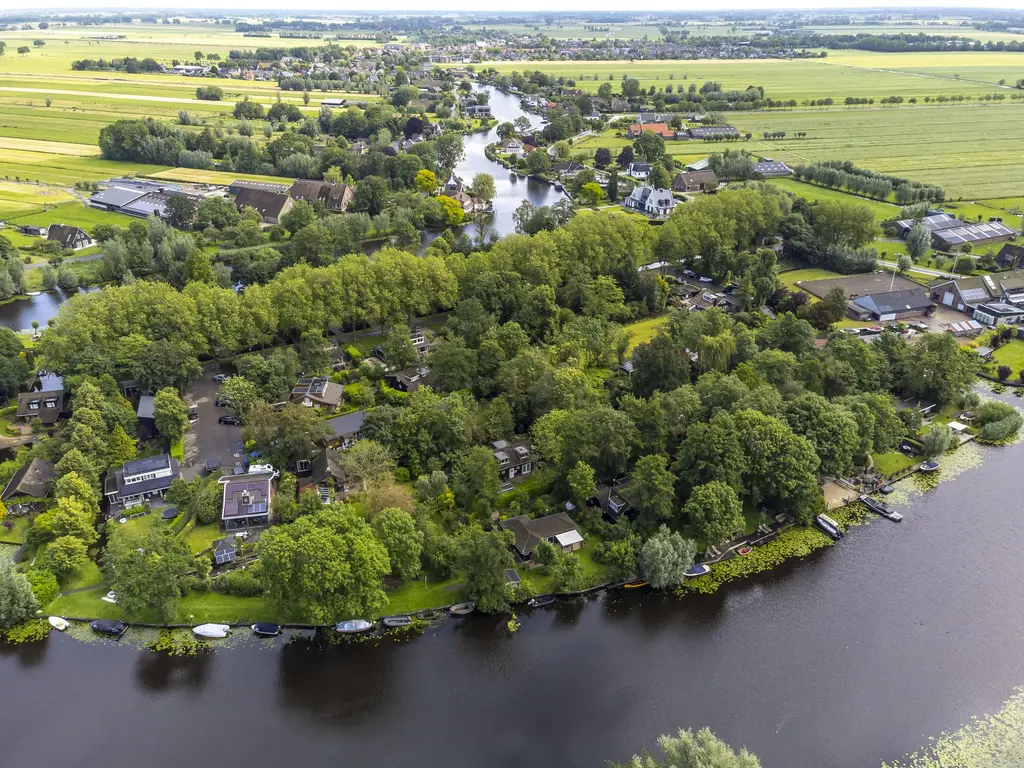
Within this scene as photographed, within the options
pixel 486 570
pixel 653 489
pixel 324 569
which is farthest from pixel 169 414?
pixel 653 489

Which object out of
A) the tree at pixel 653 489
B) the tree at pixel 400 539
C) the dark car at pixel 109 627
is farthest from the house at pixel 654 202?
the dark car at pixel 109 627

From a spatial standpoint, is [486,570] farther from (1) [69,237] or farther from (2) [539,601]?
(1) [69,237]

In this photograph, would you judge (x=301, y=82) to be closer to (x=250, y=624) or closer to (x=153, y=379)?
(x=153, y=379)

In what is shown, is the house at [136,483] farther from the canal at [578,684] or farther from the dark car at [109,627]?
the canal at [578,684]

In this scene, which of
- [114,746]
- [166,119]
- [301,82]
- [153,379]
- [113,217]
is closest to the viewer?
[114,746]

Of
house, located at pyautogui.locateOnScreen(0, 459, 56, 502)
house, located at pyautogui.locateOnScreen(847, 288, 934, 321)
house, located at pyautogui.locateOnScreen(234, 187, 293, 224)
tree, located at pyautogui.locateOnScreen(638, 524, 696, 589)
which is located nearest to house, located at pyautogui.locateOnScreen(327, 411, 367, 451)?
house, located at pyautogui.locateOnScreen(0, 459, 56, 502)

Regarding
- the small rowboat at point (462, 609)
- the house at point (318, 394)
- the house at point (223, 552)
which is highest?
the house at point (318, 394)

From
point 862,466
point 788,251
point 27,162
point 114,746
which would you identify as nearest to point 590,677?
point 114,746
